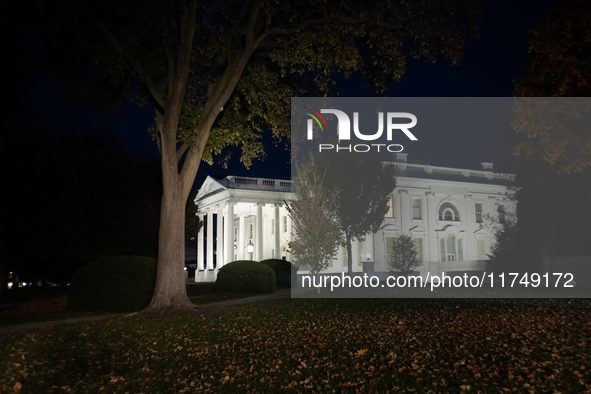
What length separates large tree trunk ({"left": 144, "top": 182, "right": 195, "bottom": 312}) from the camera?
14.4 metres

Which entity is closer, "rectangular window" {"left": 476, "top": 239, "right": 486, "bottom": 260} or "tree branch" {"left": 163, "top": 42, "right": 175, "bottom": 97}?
"tree branch" {"left": 163, "top": 42, "right": 175, "bottom": 97}

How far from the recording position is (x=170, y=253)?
14.4 m

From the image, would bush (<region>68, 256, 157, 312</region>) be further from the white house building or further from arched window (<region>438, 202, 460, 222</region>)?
arched window (<region>438, 202, 460, 222</region>)

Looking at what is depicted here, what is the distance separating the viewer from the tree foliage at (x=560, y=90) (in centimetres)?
1292

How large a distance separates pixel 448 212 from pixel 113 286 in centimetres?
3985

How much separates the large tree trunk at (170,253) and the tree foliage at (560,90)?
423 inches

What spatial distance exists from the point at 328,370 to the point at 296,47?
10.9m

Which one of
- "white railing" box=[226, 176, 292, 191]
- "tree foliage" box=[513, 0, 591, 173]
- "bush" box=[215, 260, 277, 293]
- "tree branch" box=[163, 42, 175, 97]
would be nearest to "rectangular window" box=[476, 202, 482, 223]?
"white railing" box=[226, 176, 292, 191]

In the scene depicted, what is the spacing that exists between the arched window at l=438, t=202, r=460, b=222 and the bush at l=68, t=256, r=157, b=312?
3799 centimetres

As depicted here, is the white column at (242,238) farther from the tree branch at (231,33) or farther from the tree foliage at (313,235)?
the tree branch at (231,33)

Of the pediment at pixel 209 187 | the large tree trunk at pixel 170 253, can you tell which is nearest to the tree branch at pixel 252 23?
the large tree trunk at pixel 170 253

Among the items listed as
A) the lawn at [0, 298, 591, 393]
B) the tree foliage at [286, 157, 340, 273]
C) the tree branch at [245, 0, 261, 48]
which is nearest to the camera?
the lawn at [0, 298, 591, 393]

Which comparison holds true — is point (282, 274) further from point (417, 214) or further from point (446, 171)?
point (446, 171)

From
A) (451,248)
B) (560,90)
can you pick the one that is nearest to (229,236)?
(451,248)
